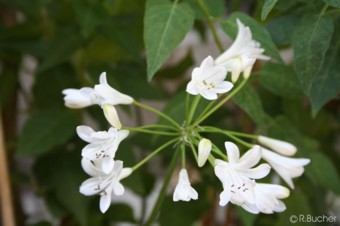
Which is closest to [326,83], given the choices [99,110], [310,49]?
[310,49]

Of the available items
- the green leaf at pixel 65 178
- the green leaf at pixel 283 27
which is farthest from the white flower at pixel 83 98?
the green leaf at pixel 65 178

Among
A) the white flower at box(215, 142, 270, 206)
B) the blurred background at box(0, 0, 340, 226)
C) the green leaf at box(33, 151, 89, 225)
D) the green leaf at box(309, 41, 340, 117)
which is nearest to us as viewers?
the white flower at box(215, 142, 270, 206)

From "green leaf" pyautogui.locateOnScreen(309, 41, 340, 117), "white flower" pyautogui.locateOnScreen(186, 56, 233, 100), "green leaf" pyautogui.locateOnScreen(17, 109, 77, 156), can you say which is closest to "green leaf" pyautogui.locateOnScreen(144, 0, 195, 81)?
"white flower" pyautogui.locateOnScreen(186, 56, 233, 100)

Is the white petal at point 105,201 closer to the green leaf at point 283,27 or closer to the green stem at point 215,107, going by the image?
the green stem at point 215,107

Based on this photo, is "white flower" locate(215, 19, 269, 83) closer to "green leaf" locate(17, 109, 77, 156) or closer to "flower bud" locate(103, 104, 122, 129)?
"flower bud" locate(103, 104, 122, 129)

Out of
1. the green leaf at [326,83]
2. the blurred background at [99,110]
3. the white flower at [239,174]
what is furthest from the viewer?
the blurred background at [99,110]
